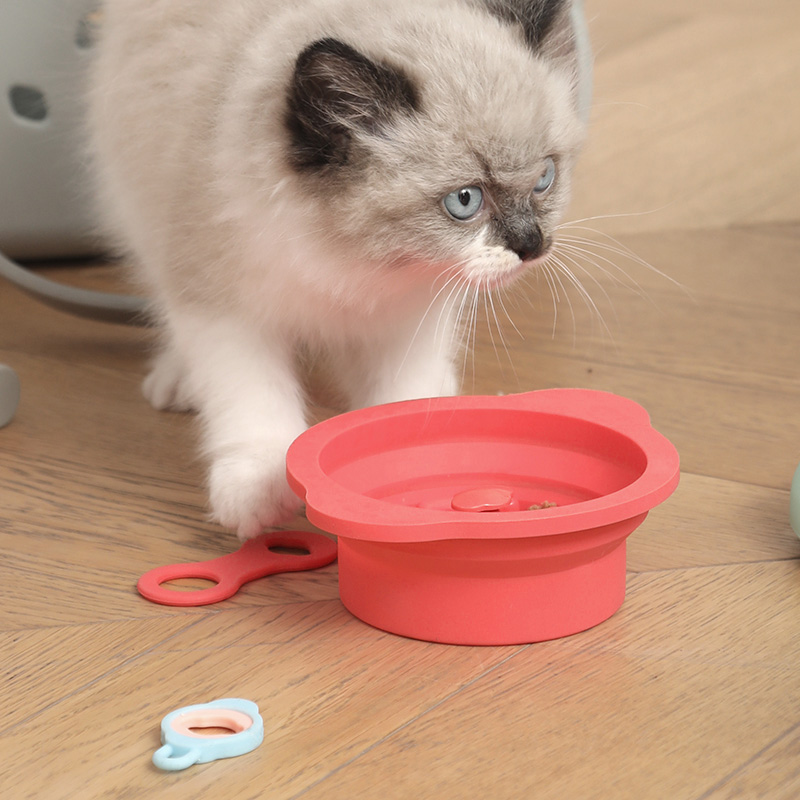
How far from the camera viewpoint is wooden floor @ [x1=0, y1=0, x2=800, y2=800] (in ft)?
2.86

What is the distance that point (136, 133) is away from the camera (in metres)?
1.44

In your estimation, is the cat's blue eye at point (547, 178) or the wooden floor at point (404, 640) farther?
the cat's blue eye at point (547, 178)

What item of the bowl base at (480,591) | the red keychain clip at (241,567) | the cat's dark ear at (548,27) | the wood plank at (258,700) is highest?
the cat's dark ear at (548,27)

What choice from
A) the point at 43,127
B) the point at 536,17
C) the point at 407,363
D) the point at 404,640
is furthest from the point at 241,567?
the point at 43,127

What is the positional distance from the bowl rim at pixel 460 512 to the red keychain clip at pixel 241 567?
0.15 metres

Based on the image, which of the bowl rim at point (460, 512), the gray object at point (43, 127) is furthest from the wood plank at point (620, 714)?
the gray object at point (43, 127)

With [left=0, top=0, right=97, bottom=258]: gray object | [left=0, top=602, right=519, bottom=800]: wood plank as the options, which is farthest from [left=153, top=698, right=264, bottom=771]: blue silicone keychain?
[left=0, top=0, right=97, bottom=258]: gray object

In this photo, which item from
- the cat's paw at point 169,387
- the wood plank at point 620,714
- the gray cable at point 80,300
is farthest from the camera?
the gray cable at point 80,300

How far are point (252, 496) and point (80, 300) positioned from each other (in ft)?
2.85

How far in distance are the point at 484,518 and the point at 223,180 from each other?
0.55 metres

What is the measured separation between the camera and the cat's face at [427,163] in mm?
1161

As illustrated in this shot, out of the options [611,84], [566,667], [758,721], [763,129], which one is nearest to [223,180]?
[566,667]

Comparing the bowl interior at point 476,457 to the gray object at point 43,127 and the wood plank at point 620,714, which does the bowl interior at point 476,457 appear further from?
the gray object at point 43,127

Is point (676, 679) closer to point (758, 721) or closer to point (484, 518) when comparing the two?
point (758, 721)
